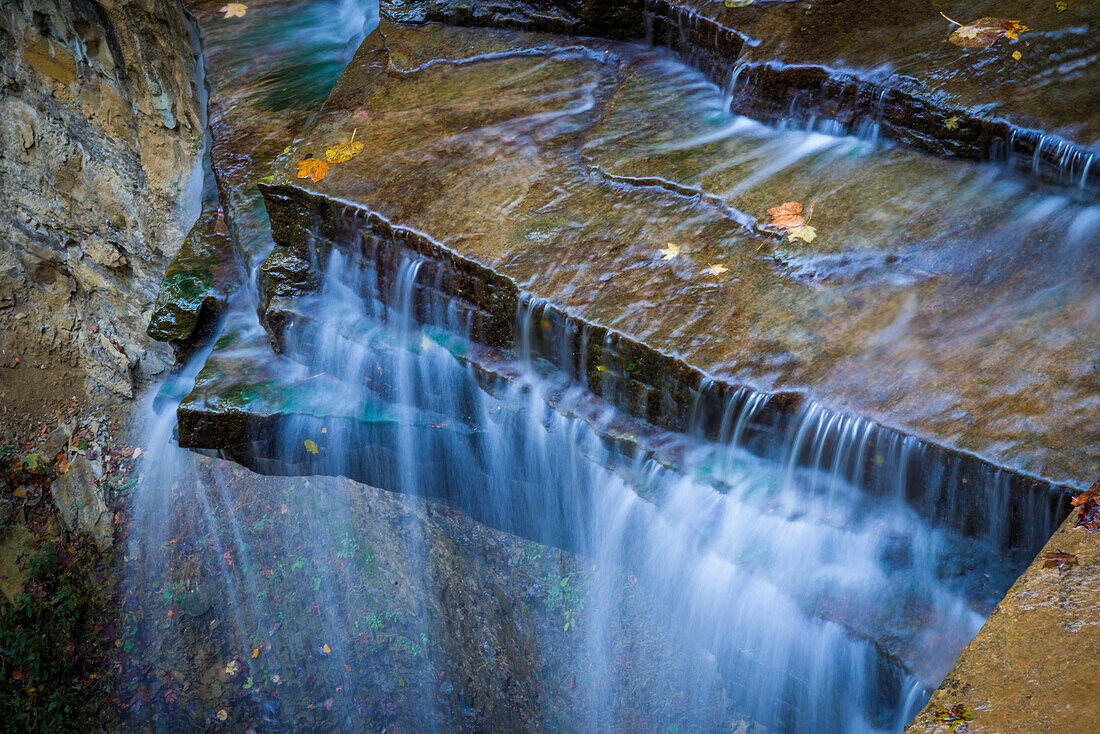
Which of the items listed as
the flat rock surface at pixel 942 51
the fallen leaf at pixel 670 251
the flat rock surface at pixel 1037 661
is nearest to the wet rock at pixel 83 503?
the fallen leaf at pixel 670 251

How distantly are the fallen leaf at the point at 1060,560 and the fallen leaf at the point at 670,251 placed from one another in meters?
1.79

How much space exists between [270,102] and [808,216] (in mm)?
3820

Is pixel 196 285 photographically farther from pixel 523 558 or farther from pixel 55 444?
pixel 55 444

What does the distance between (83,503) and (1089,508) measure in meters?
8.17

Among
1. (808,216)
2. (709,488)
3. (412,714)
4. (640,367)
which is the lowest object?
(412,714)

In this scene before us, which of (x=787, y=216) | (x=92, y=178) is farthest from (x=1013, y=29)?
(x=92, y=178)

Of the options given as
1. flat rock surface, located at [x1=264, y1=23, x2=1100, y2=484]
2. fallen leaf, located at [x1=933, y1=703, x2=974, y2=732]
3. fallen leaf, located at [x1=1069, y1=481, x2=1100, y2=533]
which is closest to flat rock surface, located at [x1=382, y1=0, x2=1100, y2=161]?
flat rock surface, located at [x1=264, y1=23, x2=1100, y2=484]

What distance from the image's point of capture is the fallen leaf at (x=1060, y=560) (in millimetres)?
1857

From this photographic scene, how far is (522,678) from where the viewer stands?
5008mm

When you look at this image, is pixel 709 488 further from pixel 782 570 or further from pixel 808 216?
A: pixel 808 216

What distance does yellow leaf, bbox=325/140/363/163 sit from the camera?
3934mm

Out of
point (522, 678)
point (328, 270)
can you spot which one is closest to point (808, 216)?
point (328, 270)

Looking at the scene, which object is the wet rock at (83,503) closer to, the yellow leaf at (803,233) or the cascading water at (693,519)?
the cascading water at (693,519)

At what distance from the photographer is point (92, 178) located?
20.6ft
